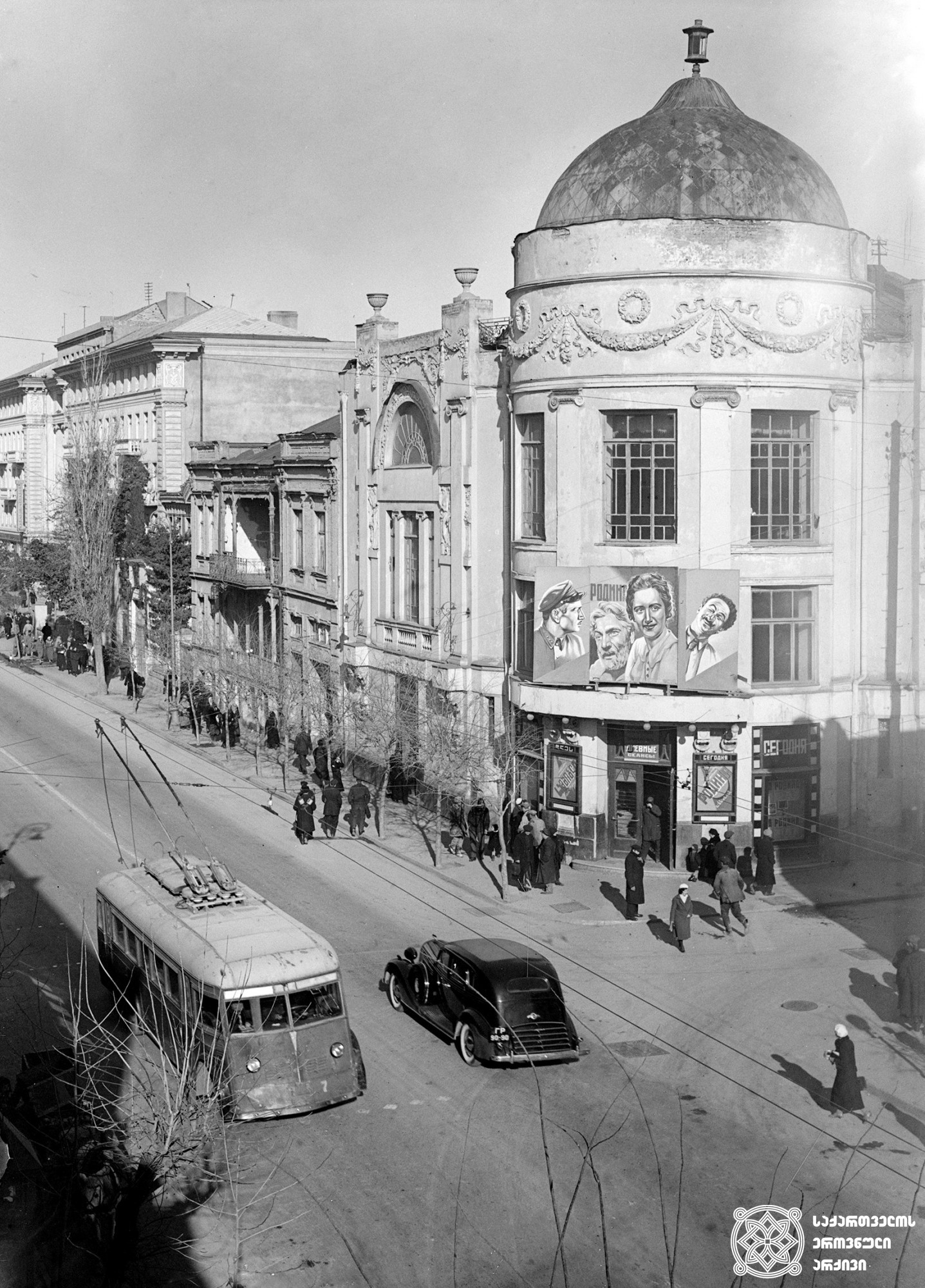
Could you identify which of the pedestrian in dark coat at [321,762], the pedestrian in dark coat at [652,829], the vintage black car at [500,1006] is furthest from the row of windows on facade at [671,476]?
the vintage black car at [500,1006]

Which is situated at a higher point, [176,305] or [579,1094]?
[176,305]

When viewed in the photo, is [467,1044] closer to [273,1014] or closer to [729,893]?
[273,1014]

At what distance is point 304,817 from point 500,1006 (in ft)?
45.6

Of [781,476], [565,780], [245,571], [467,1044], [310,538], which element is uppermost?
[781,476]

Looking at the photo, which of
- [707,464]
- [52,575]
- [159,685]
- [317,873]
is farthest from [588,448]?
[52,575]

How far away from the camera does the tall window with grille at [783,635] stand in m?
31.8

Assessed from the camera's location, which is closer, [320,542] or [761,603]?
[761,603]

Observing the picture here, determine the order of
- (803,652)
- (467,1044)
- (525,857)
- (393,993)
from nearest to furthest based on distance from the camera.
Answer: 1. (467,1044)
2. (393,993)
3. (525,857)
4. (803,652)

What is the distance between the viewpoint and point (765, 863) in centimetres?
2881

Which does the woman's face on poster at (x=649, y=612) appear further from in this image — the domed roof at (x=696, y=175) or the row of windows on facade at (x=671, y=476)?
the domed roof at (x=696, y=175)

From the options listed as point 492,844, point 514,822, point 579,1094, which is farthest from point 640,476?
point 579,1094

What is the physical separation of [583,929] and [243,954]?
984cm

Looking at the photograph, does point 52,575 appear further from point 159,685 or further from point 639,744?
point 639,744

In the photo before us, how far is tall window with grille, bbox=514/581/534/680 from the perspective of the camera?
33812 millimetres
